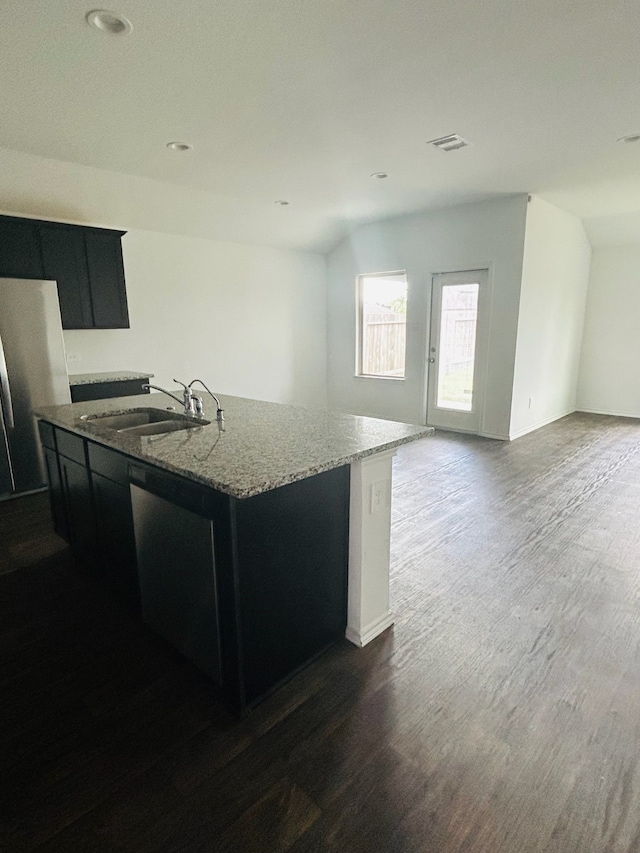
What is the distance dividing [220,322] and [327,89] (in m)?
3.58

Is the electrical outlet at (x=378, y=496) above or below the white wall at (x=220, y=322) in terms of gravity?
below

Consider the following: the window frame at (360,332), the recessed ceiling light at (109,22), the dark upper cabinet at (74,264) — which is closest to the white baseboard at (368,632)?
the recessed ceiling light at (109,22)

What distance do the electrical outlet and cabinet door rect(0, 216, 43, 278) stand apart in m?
3.66

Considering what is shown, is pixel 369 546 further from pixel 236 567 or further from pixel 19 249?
pixel 19 249

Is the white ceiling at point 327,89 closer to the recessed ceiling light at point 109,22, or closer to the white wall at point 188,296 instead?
the recessed ceiling light at point 109,22

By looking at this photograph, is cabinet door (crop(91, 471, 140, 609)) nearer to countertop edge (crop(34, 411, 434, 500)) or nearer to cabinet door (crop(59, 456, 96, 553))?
cabinet door (crop(59, 456, 96, 553))

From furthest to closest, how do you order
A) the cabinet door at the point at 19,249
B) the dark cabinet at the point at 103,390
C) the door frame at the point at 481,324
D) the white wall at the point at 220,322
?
the door frame at the point at 481,324 → the white wall at the point at 220,322 → the dark cabinet at the point at 103,390 → the cabinet door at the point at 19,249

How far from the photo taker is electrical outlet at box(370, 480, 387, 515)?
1.89 meters

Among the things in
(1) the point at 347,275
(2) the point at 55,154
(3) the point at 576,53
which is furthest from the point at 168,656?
(1) the point at 347,275

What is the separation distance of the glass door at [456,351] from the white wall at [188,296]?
2.00 m

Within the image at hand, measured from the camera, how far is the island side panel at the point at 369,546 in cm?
186

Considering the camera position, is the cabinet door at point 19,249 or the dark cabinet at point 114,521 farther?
the cabinet door at point 19,249

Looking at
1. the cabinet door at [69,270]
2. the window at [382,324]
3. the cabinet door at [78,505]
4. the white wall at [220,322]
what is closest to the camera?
the cabinet door at [78,505]

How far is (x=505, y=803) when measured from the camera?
1310 millimetres
